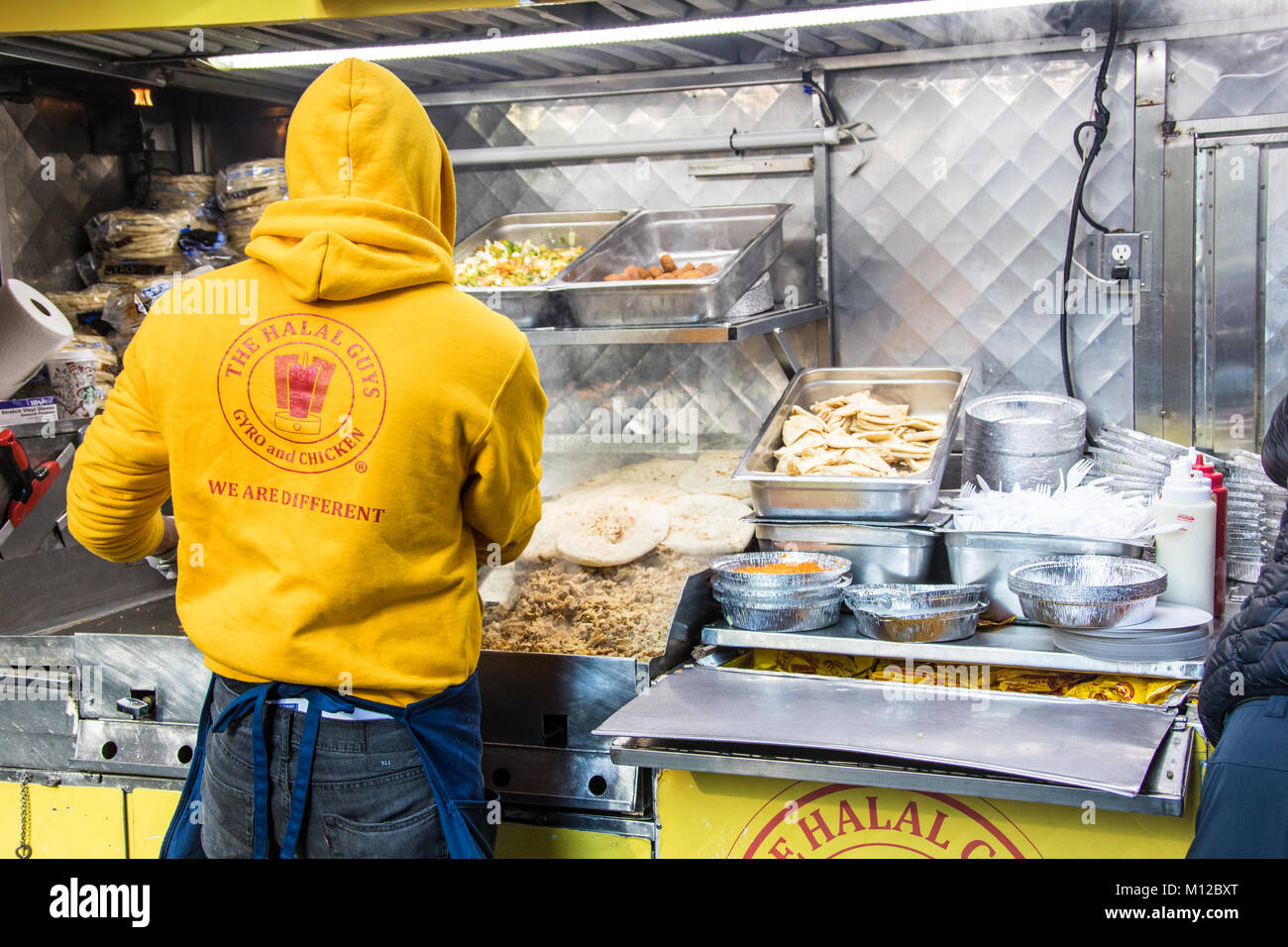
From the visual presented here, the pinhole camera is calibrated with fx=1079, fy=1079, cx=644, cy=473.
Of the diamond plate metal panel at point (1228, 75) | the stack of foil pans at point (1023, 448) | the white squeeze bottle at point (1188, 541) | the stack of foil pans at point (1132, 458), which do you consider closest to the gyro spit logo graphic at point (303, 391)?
the white squeeze bottle at point (1188, 541)

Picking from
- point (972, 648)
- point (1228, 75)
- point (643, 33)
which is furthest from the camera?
point (1228, 75)

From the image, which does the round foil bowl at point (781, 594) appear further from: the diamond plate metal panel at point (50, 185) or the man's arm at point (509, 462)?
the diamond plate metal panel at point (50, 185)

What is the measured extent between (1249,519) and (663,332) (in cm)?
159

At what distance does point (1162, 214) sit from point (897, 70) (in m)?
0.95

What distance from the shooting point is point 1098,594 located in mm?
2248

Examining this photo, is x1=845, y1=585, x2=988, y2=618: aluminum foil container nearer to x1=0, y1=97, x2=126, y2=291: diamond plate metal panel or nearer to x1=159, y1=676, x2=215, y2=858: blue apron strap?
x1=159, y1=676, x2=215, y2=858: blue apron strap

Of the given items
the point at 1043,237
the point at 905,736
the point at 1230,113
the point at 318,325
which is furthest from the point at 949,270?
the point at 318,325

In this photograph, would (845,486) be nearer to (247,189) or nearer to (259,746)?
(259,746)

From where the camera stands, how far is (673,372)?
3.99 meters

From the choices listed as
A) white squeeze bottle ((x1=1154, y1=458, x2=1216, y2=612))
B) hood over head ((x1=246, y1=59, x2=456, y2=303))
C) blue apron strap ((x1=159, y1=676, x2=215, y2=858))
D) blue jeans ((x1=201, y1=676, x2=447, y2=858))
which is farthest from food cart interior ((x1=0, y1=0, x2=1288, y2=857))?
hood over head ((x1=246, y1=59, x2=456, y2=303))

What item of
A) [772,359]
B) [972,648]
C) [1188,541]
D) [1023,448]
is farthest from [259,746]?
[772,359]

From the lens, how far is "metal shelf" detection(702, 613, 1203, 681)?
7.36 feet

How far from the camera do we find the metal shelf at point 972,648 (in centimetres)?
224

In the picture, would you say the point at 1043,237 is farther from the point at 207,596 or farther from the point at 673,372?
the point at 207,596
